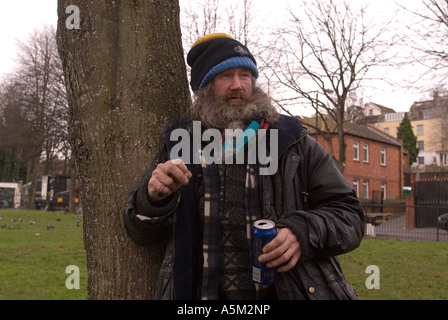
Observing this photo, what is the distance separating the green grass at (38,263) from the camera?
6.32 m

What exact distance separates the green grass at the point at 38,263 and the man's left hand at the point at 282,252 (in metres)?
5.20

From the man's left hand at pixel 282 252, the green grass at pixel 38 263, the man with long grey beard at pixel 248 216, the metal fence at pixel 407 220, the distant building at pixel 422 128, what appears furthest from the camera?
the distant building at pixel 422 128

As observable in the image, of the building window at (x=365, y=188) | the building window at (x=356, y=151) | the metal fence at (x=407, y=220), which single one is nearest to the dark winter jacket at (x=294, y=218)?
the metal fence at (x=407, y=220)

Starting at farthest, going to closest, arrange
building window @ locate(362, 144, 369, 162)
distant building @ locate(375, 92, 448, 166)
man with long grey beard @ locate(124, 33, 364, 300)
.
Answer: distant building @ locate(375, 92, 448, 166) → building window @ locate(362, 144, 369, 162) → man with long grey beard @ locate(124, 33, 364, 300)

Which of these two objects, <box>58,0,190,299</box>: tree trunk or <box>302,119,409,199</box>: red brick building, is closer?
<box>58,0,190,299</box>: tree trunk

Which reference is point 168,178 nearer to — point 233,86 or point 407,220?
point 233,86

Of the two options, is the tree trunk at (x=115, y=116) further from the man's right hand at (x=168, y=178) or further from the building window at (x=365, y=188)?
the building window at (x=365, y=188)

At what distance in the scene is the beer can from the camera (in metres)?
1.70

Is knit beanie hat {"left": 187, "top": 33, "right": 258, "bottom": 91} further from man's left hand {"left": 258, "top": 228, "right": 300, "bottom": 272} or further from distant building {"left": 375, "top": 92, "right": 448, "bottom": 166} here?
distant building {"left": 375, "top": 92, "right": 448, "bottom": 166}

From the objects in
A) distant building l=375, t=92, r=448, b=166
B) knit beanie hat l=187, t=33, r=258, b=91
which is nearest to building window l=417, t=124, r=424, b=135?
distant building l=375, t=92, r=448, b=166

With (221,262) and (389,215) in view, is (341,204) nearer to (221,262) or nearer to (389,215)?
(221,262)

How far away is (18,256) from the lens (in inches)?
368

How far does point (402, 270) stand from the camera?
9.18 meters
